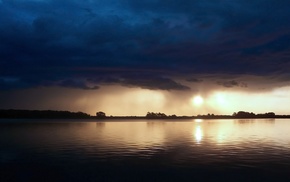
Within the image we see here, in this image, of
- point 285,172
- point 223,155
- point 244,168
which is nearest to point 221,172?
point 244,168

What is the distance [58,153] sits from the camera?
49.7 m

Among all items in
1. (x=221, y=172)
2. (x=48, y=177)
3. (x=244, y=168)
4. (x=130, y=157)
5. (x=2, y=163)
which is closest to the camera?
(x=48, y=177)

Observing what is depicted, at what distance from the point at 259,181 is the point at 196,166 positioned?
941 centimetres

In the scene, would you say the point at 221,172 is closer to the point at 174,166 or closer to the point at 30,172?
the point at 174,166

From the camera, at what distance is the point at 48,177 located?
105 ft

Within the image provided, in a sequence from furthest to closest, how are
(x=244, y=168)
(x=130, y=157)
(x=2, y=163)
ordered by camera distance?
(x=130, y=157) < (x=2, y=163) < (x=244, y=168)

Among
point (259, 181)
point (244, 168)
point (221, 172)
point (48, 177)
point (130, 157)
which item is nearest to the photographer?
point (259, 181)

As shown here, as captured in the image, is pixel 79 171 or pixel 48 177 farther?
pixel 79 171

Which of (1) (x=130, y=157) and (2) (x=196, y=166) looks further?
(1) (x=130, y=157)

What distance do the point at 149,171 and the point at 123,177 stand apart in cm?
439

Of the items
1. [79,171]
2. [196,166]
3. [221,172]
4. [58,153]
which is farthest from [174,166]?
[58,153]

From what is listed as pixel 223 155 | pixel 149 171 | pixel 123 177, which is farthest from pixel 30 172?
pixel 223 155

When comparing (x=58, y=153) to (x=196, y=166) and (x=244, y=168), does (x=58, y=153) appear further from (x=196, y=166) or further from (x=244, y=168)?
(x=244, y=168)

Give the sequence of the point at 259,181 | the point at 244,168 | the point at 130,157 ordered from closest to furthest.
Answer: the point at 259,181 → the point at 244,168 → the point at 130,157
